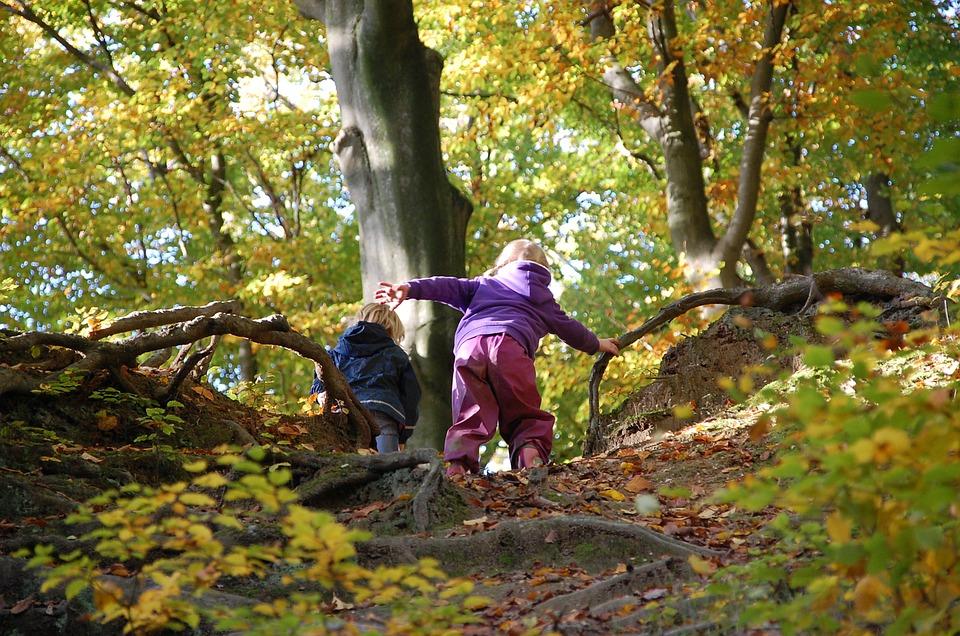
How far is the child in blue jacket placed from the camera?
25.9 feet

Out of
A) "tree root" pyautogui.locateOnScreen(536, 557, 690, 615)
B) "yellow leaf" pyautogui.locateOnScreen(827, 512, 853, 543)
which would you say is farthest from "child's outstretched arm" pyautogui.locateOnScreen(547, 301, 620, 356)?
"yellow leaf" pyautogui.locateOnScreen(827, 512, 853, 543)

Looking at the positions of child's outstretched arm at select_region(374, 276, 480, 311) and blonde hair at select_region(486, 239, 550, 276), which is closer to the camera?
child's outstretched arm at select_region(374, 276, 480, 311)

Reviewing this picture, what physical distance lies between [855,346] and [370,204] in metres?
8.14

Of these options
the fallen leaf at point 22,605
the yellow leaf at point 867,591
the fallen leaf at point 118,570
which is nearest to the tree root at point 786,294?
the fallen leaf at point 118,570

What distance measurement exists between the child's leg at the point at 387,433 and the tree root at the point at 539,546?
3.50 metres

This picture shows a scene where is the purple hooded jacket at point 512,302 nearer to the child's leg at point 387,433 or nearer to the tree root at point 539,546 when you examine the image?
the child's leg at point 387,433

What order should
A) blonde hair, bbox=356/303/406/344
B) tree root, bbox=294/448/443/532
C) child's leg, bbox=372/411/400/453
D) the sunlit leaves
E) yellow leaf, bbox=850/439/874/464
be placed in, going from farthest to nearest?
blonde hair, bbox=356/303/406/344 < child's leg, bbox=372/411/400/453 < tree root, bbox=294/448/443/532 < the sunlit leaves < yellow leaf, bbox=850/439/874/464

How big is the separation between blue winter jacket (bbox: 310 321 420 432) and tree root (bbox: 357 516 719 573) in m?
3.68

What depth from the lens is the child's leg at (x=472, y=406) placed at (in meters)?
6.66

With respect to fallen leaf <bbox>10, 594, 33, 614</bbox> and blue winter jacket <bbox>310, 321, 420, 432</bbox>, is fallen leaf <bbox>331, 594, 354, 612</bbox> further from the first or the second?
blue winter jacket <bbox>310, 321, 420, 432</bbox>

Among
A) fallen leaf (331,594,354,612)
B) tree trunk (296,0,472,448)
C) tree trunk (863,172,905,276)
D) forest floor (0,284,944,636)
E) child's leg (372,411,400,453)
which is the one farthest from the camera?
tree trunk (863,172,905,276)

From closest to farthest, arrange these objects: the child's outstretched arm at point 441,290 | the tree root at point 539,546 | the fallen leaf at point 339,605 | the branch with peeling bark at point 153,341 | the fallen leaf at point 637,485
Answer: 1. the fallen leaf at point 339,605
2. the tree root at point 539,546
3. the branch with peeling bark at point 153,341
4. the fallen leaf at point 637,485
5. the child's outstretched arm at point 441,290

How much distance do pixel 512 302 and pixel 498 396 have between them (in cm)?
69

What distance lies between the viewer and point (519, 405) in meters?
6.93
